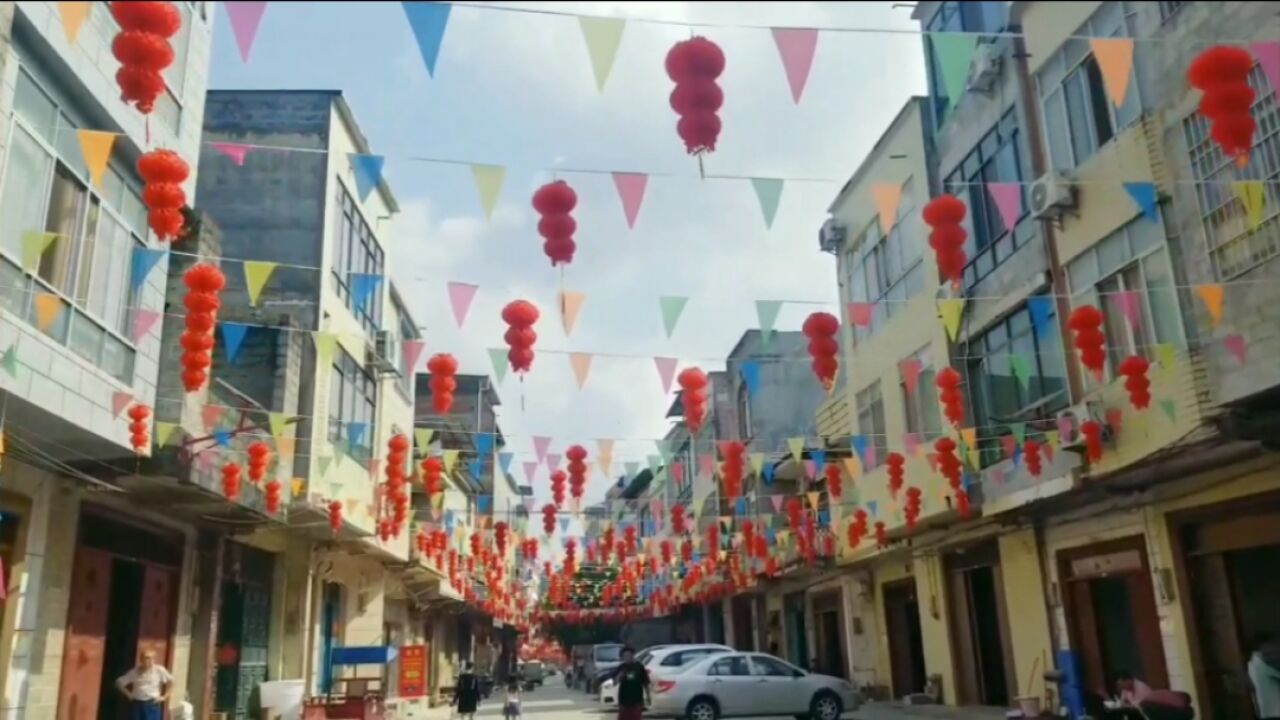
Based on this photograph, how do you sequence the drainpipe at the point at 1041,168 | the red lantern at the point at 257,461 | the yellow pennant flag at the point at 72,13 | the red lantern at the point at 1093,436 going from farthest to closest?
the drainpipe at the point at 1041,168 → the red lantern at the point at 257,461 → the red lantern at the point at 1093,436 → the yellow pennant flag at the point at 72,13

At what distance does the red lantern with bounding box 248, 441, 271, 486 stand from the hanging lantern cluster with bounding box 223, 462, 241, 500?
856 millimetres

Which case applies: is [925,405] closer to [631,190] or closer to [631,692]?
[631,692]

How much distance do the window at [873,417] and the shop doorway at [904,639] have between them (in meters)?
3.32

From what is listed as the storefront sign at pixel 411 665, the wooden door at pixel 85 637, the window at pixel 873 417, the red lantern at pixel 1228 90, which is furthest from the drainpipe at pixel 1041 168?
the storefront sign at pixel 411 665

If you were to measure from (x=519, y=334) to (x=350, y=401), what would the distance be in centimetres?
1034

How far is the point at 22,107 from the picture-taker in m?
9.12

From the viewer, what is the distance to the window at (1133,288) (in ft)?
41.2

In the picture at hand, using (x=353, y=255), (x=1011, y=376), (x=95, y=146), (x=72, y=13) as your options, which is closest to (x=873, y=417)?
(x=1011, y=376)

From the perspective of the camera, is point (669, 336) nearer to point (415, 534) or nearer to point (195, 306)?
point (195, 306)

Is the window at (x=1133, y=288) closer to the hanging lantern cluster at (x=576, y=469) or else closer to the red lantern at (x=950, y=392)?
the red lantern at (x=950, y=392)

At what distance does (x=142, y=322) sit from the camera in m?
11.5

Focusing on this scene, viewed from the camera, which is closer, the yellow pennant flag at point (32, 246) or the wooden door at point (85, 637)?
the yellow pennant flag at point (32, 246)

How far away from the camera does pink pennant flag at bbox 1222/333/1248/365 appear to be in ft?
33.7

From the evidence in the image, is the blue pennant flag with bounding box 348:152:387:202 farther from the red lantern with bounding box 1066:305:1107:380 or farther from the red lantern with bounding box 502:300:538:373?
the red lantern with bounding box 1066:305:1107:380
